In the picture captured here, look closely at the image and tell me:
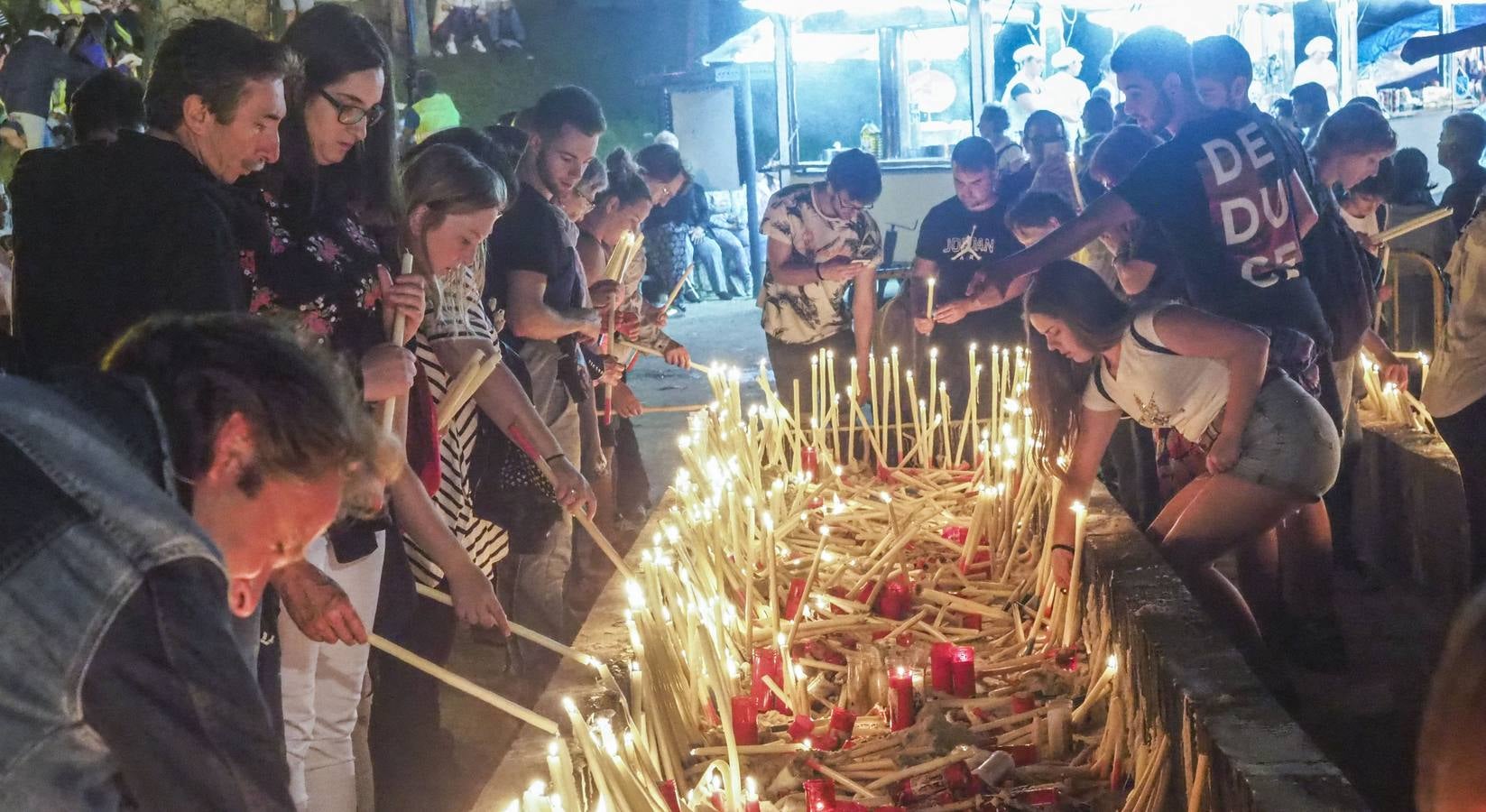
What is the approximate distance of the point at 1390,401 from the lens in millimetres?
5473

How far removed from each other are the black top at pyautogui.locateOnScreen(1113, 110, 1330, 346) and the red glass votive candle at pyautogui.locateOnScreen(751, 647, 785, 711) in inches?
69.0

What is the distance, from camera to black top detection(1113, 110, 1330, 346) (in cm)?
397

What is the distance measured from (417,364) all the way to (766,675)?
3.56ft

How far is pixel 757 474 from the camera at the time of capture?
4.70 metres

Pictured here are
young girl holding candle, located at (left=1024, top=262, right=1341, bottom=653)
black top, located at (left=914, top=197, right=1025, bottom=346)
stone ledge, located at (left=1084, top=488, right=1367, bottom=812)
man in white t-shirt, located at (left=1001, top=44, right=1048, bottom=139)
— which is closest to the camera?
stone ledge, located at (left=1084, top=488, right=1367, bottom=812)

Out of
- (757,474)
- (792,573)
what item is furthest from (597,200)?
(792,573)

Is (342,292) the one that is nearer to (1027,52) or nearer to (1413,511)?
(1413,511)

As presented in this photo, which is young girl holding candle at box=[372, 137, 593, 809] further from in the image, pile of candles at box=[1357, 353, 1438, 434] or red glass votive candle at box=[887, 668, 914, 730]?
pile of candles at box=[1357, 353, 1438, 434]

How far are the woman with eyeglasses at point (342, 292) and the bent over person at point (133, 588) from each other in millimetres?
1377

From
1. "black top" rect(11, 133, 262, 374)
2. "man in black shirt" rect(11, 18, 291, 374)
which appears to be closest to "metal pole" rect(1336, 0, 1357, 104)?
"man in black shirt" rect(11, 18, 291, 374)

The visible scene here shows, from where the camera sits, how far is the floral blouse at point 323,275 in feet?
8.45

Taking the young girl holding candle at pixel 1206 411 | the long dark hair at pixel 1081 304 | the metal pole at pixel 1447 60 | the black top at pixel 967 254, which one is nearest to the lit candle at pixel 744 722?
the young girl holding candle at pixel 1206 411

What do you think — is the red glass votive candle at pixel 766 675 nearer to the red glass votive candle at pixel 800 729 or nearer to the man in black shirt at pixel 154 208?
the red glass votive candle at pixel 800 729

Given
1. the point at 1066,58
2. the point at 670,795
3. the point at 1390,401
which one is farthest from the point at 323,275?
the point at 1066,58
